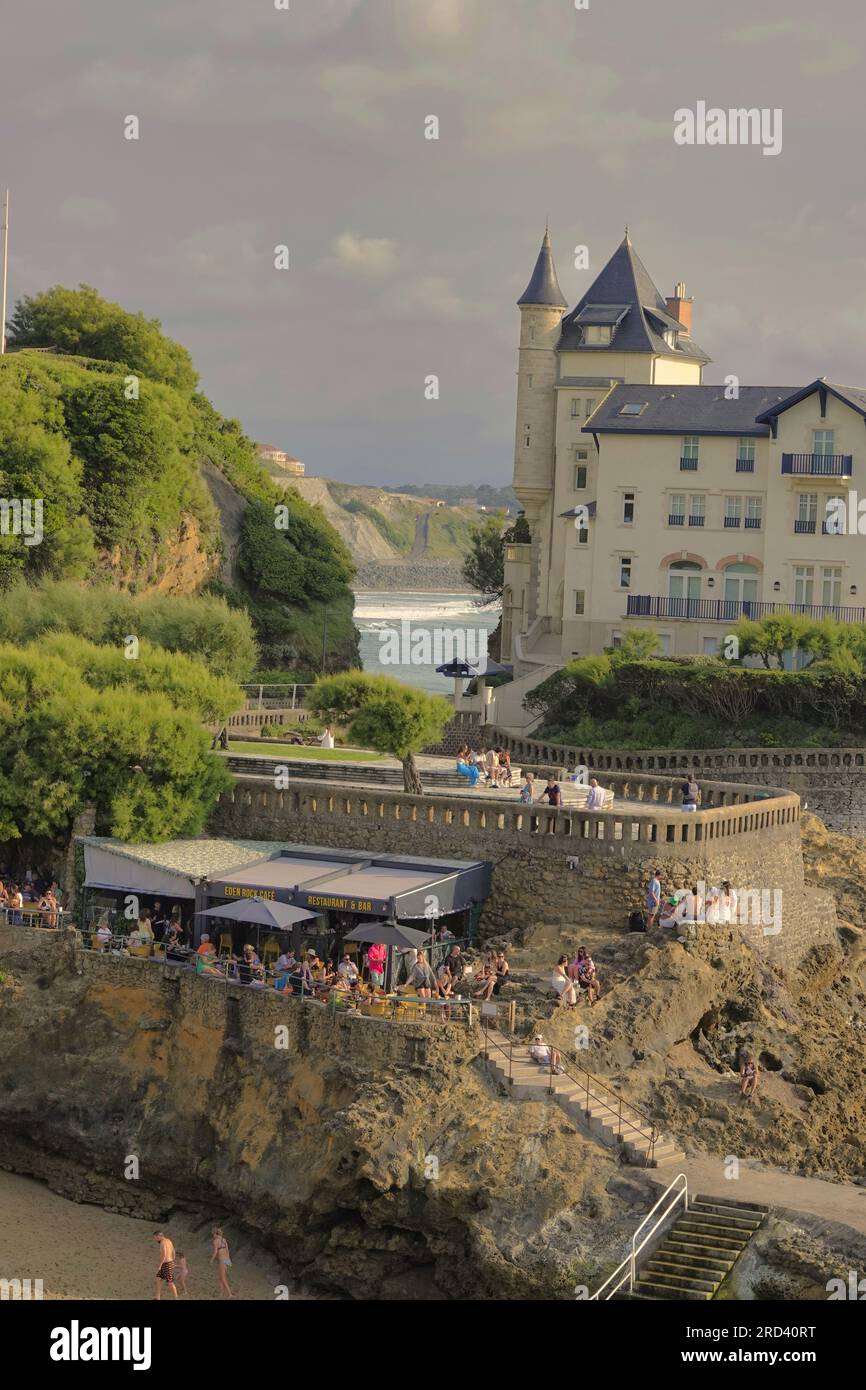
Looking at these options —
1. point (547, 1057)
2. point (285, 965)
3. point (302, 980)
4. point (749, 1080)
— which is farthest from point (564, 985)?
point (285, 965)

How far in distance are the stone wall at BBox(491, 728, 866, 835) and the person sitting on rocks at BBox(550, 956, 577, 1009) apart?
19.2 metres

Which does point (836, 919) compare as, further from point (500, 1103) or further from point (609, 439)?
point (609, 439)

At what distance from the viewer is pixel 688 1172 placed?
112ft

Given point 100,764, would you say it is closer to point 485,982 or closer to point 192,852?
point 192,852

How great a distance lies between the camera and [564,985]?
38875mm

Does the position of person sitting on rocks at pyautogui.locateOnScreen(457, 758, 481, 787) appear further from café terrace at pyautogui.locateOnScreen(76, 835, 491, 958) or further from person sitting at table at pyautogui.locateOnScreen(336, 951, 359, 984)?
person sitting at table at pyautogui.locateOnScreen(336, 951, 359, 984)

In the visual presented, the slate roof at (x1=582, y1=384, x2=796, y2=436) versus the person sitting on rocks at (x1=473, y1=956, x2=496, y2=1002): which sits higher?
the slate roof at (x1=582, y1=384, x2=796, y2=436)

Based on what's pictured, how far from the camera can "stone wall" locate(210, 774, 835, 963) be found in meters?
43.1

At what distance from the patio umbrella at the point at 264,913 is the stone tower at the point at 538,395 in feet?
133

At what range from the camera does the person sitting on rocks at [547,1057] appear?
36.3m

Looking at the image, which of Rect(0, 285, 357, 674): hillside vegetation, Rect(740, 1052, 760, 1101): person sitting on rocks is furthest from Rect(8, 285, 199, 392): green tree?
Rect(740, 1052, 760, 1101): person sitting on rocks

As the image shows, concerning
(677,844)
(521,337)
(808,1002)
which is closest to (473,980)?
(677,844)

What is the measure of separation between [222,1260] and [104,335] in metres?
66.0

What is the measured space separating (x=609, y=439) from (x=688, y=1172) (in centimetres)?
4109
